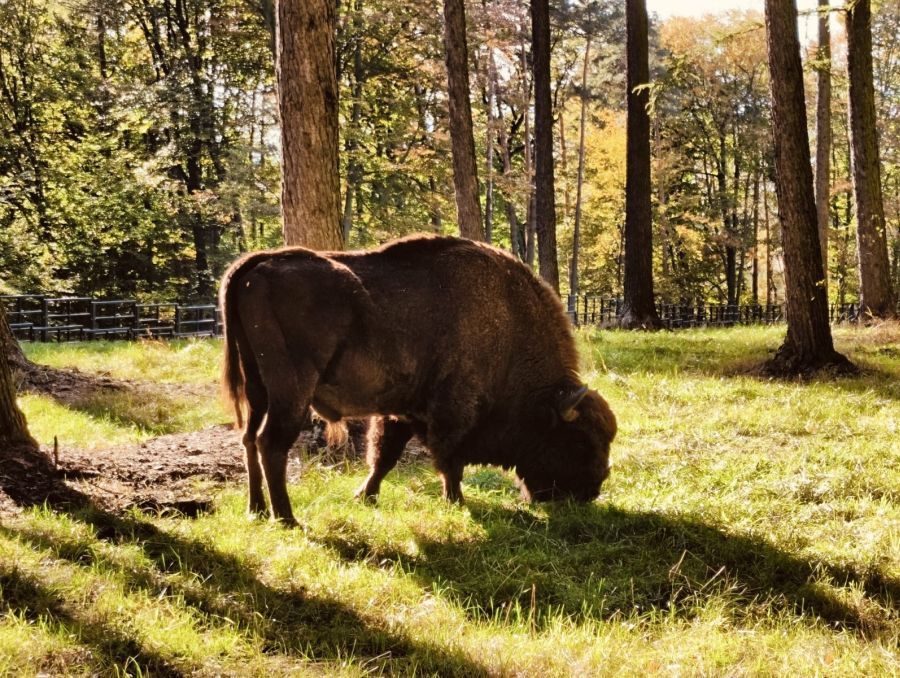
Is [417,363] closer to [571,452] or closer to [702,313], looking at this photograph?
[571,452]

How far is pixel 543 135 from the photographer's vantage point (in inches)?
678

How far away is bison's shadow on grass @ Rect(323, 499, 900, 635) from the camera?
3709 millimetres

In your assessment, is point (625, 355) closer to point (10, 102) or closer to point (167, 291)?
point (167, 291)

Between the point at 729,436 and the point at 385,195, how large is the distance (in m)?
19.2

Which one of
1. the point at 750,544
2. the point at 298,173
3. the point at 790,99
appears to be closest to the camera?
the point at 750,544

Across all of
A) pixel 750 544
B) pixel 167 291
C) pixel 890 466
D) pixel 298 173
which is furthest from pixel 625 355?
pixel 167 291

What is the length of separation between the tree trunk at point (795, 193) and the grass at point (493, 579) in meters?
4.00

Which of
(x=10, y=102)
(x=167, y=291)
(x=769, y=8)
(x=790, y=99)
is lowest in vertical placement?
(x=167, y=291)

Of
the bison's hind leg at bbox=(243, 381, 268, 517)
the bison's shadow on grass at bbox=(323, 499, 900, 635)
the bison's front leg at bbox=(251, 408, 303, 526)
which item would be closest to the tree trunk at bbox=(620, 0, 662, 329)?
the bison's shadow on grass at bbox=(323, 499, 900, 635)

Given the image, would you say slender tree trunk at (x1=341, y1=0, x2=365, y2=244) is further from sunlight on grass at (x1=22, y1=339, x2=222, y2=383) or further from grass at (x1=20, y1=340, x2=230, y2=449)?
grass at (x1=20, y1=340, x2=230, y2=449)

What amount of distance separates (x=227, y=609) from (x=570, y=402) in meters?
2.92

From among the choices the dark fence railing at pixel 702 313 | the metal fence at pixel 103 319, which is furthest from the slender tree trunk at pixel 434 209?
the dark fence railing at pixel 702 313

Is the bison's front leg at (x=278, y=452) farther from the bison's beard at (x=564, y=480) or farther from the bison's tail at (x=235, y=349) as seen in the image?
the bison's beard at (x=564, y=480)

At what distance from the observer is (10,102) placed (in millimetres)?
24594
